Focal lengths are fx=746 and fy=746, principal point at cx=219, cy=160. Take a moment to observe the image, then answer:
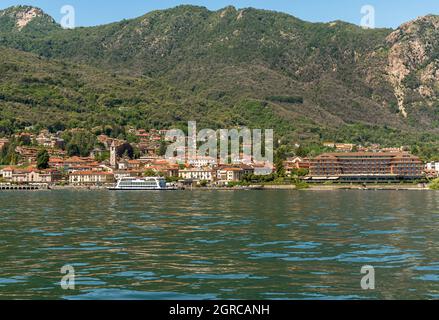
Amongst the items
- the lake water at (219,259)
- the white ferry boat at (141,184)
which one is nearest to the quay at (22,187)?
Answer: the white ferry boat at (141,184)

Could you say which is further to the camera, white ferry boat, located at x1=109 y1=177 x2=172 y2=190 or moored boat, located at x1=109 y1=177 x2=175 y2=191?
white ferry boat, located at x1=109 y1=177 x2=172 y2=190

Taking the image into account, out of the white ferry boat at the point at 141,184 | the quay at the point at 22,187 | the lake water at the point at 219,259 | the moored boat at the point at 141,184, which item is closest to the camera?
the lake water at the point at 219,259

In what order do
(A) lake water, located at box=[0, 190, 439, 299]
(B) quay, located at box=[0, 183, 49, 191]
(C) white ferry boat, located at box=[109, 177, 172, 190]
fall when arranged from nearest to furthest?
1. (A) lake water, located at box=[0, 190, 439, 299]
2. (C) white ferry boat, located at box=[109, 177, 172, 190]
3. (B) quay, located at box=[0, 183, 49, 191]

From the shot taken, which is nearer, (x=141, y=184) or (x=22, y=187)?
(x=141, y=184)

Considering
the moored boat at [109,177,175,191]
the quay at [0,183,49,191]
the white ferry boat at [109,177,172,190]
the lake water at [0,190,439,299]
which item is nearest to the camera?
the lake water at [0,190,439,299]

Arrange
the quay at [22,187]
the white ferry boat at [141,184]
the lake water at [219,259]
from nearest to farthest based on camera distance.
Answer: the lake water at [219,259]
the white ferry boat at [141,184]
the quay at [22,187]

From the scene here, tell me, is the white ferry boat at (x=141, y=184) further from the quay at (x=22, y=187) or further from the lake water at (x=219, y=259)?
the lake water at (x=219, y=259)

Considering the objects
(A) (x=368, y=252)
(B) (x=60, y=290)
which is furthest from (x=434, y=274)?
(B) (x=60, y=290)

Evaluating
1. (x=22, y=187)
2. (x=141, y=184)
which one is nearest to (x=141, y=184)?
(x=141, y=184)

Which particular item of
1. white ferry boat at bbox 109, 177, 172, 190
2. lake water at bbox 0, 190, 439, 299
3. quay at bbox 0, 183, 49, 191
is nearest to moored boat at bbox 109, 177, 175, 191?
white ferry boat at bbox 109, 177, 172, 190

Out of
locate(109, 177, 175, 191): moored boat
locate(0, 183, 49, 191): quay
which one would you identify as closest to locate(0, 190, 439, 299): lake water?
locate(109, 177, 175, 191): moored boat

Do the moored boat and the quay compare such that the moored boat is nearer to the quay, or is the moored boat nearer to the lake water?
the quay

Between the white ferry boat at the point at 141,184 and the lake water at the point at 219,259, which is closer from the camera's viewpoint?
the lake water at the point at 219,259

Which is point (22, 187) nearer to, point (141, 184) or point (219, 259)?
point (141, 184)
